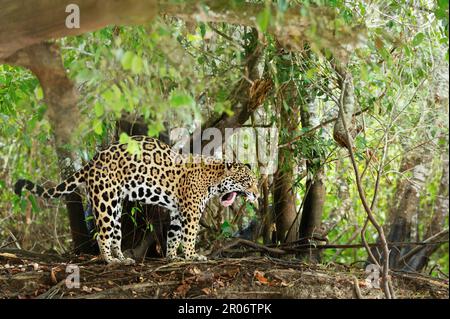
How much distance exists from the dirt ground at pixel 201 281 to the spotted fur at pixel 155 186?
449 millimetres

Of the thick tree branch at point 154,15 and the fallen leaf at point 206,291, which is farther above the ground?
the thick tree branch at point 154,15

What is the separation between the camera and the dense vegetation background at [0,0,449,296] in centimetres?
566

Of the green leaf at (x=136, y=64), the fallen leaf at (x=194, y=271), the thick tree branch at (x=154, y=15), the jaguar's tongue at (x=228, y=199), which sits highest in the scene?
the thick tree branch at (x=154, y=15)

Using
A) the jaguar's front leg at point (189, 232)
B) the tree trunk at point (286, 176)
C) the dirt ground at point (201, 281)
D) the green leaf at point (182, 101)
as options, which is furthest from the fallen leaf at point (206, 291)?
the green leaf at point (182, 101)

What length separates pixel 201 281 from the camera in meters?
7.03

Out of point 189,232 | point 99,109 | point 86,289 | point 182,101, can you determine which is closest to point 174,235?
point 189,232

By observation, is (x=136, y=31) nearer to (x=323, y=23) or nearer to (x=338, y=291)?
(x=323, y=23)

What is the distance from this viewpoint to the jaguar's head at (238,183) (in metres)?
8.22

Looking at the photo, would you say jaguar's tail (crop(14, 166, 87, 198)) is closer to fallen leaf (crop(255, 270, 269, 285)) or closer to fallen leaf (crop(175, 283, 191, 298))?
fallen leaf (crop(175, 283, 191, 298))

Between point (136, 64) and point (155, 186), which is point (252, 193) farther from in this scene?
point (136, 64)

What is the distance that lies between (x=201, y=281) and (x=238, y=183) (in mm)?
1540

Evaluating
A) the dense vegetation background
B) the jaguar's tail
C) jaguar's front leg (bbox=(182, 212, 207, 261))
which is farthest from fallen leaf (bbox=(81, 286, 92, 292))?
jaguar's front leg (bbox=(182, 212, 207, 261))

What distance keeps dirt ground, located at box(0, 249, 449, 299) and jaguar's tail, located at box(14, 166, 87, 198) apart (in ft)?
2.33

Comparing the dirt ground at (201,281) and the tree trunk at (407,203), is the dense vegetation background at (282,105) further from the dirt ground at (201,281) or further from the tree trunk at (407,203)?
the dirt ground at (201,281)
